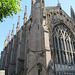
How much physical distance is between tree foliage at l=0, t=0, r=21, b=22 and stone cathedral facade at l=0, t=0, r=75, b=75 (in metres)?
7.35

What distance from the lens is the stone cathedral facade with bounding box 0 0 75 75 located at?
13.8 metres

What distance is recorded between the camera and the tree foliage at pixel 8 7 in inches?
304

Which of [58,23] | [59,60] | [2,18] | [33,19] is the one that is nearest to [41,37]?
[33,19]

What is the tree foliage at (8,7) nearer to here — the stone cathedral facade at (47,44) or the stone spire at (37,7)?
the stone cathedral facade at (47,44)

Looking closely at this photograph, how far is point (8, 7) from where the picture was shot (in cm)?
788

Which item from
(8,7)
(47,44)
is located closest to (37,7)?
(47,44)

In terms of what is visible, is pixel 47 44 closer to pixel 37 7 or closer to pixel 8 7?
pixel 37 7

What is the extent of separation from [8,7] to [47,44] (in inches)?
325

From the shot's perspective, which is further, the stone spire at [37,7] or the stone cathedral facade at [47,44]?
the stone spire at [37,7]

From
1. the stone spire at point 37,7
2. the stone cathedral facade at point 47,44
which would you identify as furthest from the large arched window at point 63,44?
the stone spire at point 37,7

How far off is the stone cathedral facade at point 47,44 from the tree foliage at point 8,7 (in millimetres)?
7354

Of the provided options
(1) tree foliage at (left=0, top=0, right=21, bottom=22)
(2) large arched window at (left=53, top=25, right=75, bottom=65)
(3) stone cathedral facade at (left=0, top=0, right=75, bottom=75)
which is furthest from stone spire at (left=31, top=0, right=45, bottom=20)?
(1) tree foliage at (left=0, top=0, right=21, bottom=22)

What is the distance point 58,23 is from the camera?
2067 cm

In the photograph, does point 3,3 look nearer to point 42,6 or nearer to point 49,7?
point 42,6
